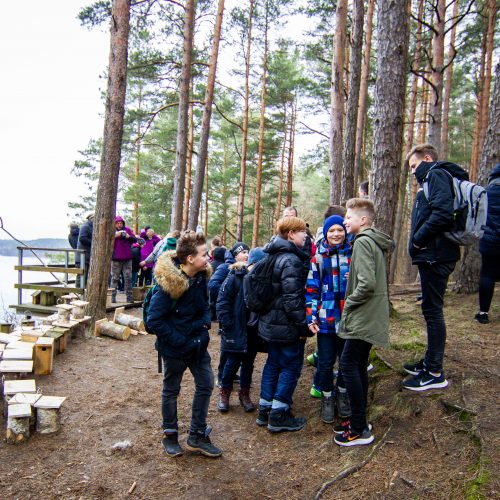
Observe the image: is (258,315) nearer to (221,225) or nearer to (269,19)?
(269,19)

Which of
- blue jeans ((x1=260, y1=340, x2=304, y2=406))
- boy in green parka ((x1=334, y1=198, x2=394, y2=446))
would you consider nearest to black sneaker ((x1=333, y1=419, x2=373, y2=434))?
boy in green parka ((x1=334, y1=198, x2=394, y2=446))

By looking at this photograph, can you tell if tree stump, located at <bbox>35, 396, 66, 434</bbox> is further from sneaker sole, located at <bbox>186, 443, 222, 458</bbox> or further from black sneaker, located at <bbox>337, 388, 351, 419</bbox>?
black sneaker, located at <bbox>337, 388, 351, 419</bbox>

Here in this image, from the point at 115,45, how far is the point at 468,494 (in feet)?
24.8

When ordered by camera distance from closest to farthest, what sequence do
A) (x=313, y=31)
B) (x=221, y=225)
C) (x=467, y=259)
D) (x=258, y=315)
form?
(x=258, y=315) → (x=467, y=259) → (x=313, y=31) → (x=221, y=225)

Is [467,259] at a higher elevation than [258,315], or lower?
higher

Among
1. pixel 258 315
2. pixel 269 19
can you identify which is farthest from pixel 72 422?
pixel 269 19

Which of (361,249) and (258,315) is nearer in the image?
(361,249)

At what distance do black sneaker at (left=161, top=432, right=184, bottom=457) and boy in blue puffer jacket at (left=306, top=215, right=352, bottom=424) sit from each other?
4.14 feet

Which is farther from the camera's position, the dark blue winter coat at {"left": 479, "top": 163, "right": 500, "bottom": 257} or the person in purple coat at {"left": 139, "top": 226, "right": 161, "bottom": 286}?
the person in purple coat at {"left": 139, "top": 226, "right": 161, "bottom": 286}

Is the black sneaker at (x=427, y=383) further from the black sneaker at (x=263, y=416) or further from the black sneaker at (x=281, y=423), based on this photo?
the black sneaker at (x=263, y=416)

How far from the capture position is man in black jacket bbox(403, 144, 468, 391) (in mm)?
3400

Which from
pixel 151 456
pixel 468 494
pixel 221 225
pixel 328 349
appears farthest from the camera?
pixel 221 225

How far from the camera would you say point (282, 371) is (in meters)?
3.69

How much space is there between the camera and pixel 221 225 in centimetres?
2683
